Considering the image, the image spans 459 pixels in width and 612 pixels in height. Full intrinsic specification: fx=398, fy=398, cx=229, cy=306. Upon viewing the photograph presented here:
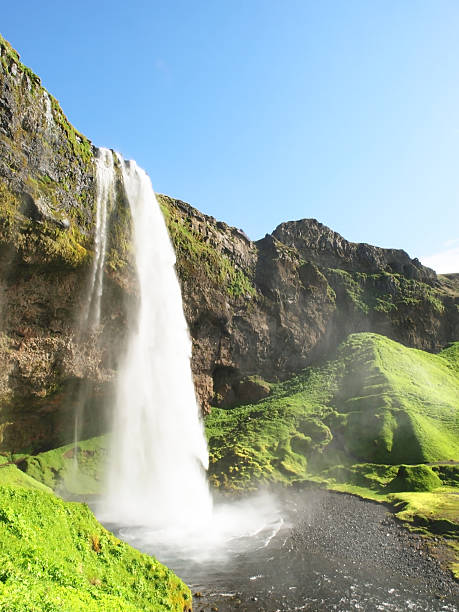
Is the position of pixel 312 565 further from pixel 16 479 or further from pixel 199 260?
pixel 199 260

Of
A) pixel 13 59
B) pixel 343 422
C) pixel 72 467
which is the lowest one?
pixel 72 467

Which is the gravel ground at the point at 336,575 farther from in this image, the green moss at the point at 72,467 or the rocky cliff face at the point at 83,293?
the rocky cliff face at the point at 83,293

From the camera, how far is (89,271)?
3869 centimetres

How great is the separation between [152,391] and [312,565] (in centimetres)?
2510

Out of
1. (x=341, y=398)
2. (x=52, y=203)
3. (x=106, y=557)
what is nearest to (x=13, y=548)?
(x=106, y=557)

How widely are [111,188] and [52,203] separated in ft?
26.4

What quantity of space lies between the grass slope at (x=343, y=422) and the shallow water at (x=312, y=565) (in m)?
12.4

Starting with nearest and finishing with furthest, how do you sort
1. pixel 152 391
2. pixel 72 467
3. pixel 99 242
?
1. pixel 99 242
2. pixel 72 467
3. pixel 152 391

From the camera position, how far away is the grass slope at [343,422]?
42062 mm

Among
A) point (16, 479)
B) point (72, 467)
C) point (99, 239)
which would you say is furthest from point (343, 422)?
point (16, 479)

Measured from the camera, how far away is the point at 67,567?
11852 mm

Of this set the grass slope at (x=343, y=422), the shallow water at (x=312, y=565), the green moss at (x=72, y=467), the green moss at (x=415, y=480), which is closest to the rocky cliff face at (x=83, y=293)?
the green moss at (x=72, y=467)

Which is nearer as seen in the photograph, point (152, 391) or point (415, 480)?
point (415, 480)

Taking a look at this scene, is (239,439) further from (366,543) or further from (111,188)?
(111,188)
